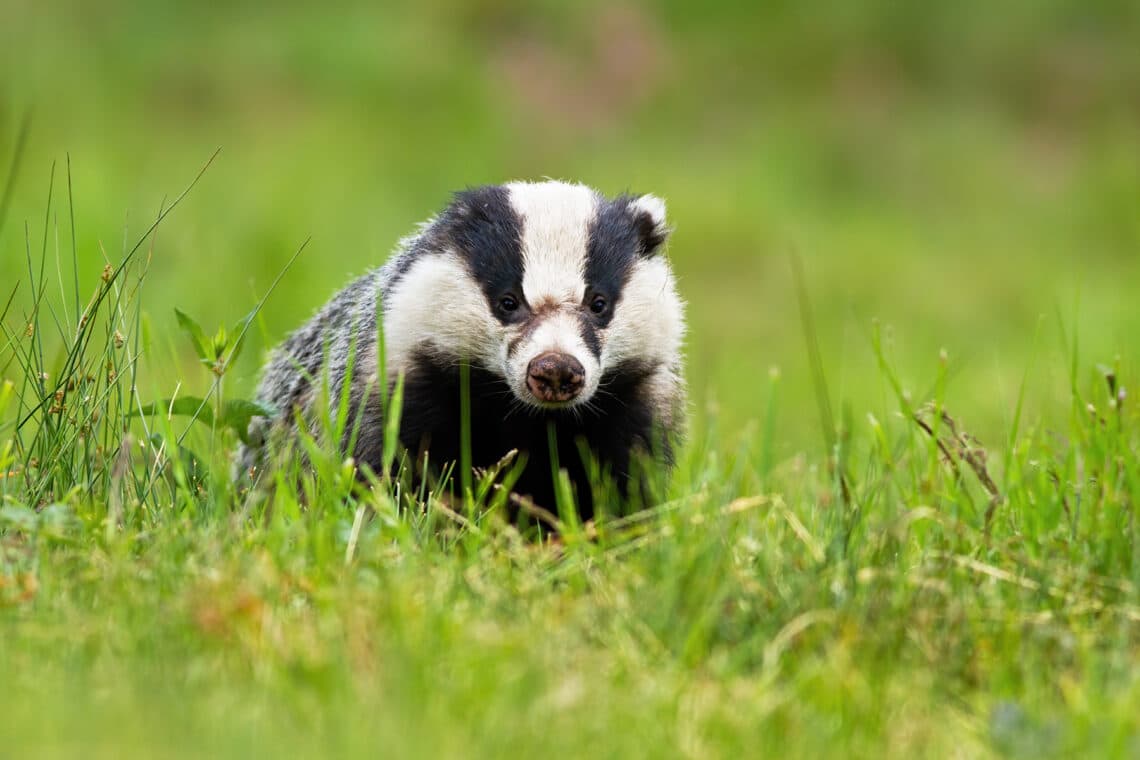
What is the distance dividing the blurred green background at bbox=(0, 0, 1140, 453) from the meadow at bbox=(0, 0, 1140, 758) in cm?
3

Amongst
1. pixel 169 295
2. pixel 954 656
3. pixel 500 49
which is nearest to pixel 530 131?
pixel 500 49

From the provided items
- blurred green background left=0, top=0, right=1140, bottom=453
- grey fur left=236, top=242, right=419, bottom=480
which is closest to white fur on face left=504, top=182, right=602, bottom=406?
grey fur left=236, top=242, right=419, bottom=480

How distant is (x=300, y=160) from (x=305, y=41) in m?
1.41

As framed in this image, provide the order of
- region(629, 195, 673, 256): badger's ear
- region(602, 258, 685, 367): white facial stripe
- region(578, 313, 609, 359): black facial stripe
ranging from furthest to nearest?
region(629, 195, 673, 256): badger's ear < region(602, 258, 685, 367): white facial stripe < region(578, 313, 609, 359): black facial stripe

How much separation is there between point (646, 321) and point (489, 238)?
43cm

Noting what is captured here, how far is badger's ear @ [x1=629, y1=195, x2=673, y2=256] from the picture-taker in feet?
13.5

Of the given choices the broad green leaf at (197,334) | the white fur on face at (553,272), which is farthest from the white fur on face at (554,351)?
the broad green leaf at (197,334)

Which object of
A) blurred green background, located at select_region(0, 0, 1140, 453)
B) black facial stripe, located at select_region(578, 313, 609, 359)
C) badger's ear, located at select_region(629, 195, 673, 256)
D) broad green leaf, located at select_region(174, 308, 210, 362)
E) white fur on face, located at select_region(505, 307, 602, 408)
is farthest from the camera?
blurred green background, located at select_region(0, 0, 1140, 453)

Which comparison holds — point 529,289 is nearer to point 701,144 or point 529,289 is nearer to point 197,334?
point 197,334

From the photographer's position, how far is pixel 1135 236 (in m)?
9.73

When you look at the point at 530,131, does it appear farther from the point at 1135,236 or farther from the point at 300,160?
the point at 1135,236

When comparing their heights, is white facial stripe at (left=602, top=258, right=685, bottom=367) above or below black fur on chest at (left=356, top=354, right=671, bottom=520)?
above

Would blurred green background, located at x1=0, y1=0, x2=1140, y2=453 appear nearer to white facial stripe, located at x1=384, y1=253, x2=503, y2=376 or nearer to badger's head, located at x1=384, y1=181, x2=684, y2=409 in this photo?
A: badger's head, located at x1=384, y1=181, x2=684, y2=409

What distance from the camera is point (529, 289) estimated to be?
12.3 ft
